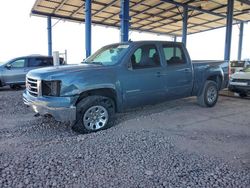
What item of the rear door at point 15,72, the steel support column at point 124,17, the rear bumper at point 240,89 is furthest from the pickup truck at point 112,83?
the rear door at point 15,72

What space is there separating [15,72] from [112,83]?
8200 millimetres

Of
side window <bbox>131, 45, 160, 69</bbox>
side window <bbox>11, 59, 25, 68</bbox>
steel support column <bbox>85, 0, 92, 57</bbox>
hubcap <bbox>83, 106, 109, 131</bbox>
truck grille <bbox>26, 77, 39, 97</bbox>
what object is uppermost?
steel support column <bbox>85, 0, 92, 57</bbox>

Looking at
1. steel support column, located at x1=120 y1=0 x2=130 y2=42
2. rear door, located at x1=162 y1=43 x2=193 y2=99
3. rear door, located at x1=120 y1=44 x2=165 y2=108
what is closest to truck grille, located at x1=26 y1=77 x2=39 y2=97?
rear door, located at x1=120 y1=44 x2=165 y2=108

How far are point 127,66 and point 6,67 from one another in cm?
834

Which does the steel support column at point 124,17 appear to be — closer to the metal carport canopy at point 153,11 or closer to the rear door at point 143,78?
the metal carport canopy at point 153,11

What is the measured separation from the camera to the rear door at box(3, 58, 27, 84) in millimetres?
10969

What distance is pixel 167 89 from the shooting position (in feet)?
18.7

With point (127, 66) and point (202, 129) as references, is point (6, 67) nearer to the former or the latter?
point (127, 66)

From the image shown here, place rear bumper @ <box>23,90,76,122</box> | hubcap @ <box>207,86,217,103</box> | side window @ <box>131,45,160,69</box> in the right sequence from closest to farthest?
rear bumper @ <box>23,90,76,122</box> < side window @ <box>131,45,160,69</box> < hubcap @ <box>207,86,217,103</box>

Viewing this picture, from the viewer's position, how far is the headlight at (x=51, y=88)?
4.20m

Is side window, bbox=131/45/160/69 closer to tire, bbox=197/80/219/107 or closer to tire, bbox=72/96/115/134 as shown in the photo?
tire, bbox=72/96/115/134

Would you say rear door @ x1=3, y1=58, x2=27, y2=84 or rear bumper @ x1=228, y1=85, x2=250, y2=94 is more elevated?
rear door @ x1=3, y1=58, x2=27, y2=84

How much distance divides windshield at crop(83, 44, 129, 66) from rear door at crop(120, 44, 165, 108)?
28 cm

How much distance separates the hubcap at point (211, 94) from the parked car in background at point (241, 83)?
245cm
